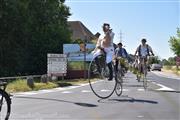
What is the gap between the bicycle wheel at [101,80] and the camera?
12690 millimetres

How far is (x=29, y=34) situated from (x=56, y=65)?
24712 mm

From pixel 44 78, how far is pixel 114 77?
15919 millimetres

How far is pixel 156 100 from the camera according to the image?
547 inches

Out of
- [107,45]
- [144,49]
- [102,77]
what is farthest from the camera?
[144,49]

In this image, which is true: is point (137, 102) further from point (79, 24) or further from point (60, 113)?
point (79, 24)

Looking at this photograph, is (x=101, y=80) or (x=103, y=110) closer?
(x=103, y=110)

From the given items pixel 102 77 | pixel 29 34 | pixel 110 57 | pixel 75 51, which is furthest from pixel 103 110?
pixel 75 51

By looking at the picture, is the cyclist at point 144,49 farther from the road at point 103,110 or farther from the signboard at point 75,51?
the signboard at point 75,51

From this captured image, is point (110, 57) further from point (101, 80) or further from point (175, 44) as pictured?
point (175, 44)

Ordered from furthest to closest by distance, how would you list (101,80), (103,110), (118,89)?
(118,89) < (101,80) < (103,110)

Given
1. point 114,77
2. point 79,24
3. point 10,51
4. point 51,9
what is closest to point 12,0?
point 10,51

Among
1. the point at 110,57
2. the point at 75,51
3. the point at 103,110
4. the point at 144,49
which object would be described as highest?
the point at 75,51

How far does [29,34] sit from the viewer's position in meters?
58.5

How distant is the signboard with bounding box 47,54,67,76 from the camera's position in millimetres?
33781
